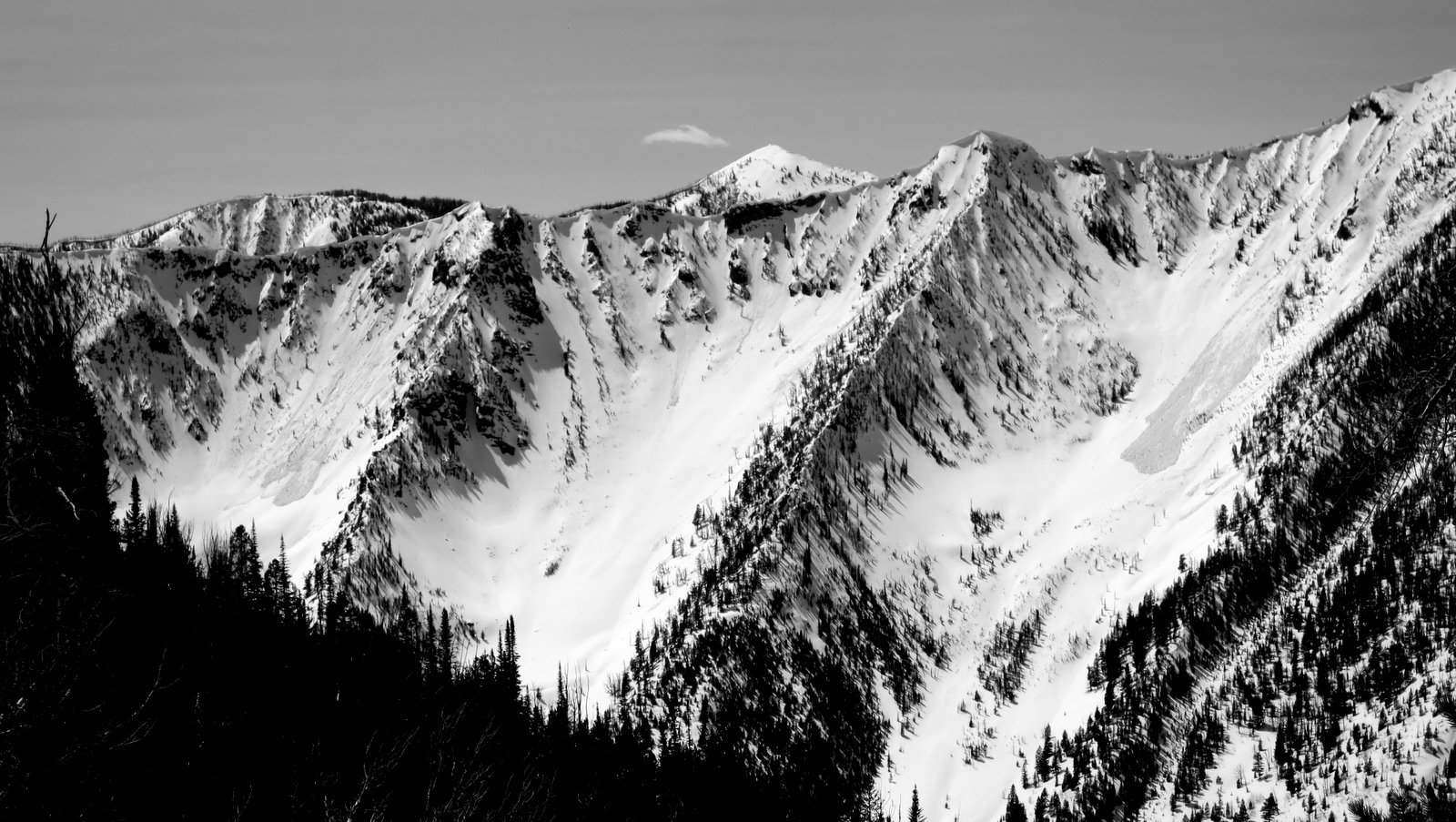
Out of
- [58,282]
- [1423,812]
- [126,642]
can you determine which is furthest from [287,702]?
[1423,812]

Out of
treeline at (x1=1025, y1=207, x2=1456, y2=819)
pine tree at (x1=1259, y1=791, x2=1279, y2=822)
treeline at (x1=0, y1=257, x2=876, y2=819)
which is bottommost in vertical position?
treeline at (x1=0, y1=257, x2=876, y2=819)

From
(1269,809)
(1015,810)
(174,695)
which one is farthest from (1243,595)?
(174,695)

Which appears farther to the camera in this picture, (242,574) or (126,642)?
(242,574)

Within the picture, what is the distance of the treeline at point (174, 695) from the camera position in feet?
51.8

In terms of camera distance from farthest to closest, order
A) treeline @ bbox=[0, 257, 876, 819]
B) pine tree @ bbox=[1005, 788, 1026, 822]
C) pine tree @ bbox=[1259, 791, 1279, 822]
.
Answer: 1. pine tree @ bbox=[1005, 788, 1026, 822]
2. pine tree @ bbox=[1259, 791, 1279, 822]
3. treeline @ bbox=[0, 257, 876, 819]

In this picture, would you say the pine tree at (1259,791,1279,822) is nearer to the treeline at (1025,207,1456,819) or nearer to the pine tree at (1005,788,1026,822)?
the treeline at (1025,207,1456,819)

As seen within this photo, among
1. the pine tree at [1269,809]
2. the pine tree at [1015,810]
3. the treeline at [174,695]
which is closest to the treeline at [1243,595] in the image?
the pine tree at [1015,810]

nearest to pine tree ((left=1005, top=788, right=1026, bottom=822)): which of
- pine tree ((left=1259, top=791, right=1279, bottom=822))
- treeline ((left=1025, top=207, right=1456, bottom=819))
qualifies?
treeline ((left=1025, top=207, right=1456, bottom=819))

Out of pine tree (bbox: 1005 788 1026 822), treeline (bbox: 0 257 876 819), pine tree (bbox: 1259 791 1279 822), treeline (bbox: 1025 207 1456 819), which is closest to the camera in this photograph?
treeline (bbox: 0 257 876 819)

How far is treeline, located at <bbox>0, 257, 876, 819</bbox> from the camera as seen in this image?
→ 621 inches

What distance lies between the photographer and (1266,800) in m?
137

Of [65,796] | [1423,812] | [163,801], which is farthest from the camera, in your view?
[163,801]

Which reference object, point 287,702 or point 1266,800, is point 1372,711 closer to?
point 1266,800

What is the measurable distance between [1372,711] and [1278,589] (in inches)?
1178
